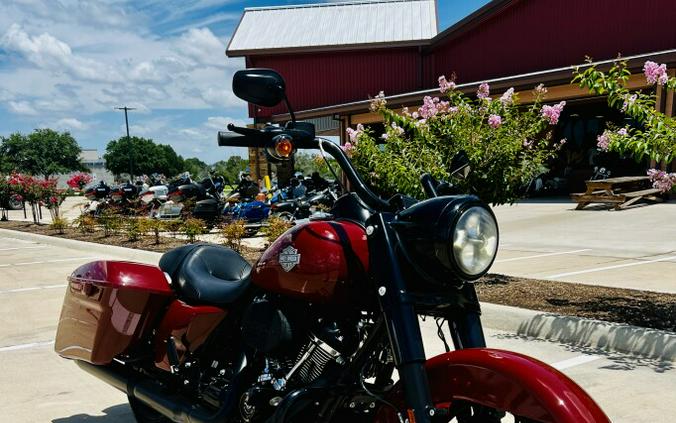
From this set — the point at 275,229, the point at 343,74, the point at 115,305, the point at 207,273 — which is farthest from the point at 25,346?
the point at 343,74

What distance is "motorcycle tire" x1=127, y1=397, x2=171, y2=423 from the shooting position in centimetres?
341

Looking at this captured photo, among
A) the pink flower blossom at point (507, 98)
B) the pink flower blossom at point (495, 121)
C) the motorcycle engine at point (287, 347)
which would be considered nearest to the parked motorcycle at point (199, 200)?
the pink flower blossom at point (507, 98)

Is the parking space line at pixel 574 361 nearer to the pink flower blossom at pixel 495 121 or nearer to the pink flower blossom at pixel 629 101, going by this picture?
the pink flower blossom at pixel 629 101

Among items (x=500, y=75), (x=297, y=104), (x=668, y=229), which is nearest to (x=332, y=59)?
(x=297, y=104)

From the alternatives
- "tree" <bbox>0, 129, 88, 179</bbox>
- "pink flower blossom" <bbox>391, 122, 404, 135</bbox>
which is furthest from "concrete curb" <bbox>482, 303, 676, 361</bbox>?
"tree" <bbox>0, 129, 88, 179</bbox>

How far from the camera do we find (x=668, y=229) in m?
11.1

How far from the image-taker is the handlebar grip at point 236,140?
7.39 feet

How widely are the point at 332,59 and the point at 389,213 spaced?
28727 mm

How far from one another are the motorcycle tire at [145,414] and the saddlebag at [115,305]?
0.44m

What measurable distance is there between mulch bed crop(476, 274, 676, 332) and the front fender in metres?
3.54

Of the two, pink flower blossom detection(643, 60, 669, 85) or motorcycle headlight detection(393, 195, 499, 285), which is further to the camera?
pink flower blossom detection(643, 60, 669, 85)

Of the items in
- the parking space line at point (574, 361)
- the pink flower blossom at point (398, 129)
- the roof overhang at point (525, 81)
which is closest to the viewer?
the parking space line at point (574, 361)

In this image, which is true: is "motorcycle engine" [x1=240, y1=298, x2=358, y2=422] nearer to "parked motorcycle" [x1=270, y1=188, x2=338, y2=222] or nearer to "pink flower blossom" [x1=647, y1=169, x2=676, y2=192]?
"pink flower blossom" [x1=647, y1=169, x2=676, y2=192]

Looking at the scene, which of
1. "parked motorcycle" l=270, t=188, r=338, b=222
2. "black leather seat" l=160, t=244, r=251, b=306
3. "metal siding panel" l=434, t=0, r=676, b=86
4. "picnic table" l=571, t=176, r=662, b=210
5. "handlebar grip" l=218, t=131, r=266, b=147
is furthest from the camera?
"metal siding panel" l=434, t=0, r=676, b=86
